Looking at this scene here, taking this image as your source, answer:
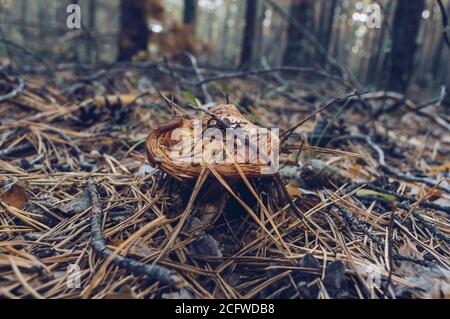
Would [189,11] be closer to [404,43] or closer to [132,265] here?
[404,43]

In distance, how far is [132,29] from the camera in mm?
4309

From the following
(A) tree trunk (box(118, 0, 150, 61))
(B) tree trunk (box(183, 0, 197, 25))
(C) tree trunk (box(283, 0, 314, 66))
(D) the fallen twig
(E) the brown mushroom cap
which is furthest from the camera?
(B) tree trunk (box(183, 0, 197, 25))

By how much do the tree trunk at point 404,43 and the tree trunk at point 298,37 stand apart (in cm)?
284

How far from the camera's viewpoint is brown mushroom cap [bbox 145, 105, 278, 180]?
1054mm

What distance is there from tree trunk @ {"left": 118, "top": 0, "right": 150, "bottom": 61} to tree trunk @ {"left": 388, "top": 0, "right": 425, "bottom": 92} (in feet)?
9.32

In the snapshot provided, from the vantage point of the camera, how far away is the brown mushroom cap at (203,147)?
1.05 metres

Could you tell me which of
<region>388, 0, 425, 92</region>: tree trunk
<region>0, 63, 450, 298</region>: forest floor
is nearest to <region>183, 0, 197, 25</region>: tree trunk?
<region>388, 0, 425, 92</region>: tree trunk

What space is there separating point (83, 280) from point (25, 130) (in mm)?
1323

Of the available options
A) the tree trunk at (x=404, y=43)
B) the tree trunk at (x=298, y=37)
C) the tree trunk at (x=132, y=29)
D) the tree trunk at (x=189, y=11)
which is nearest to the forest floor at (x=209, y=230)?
the tree trunk at (x=404, y=43)

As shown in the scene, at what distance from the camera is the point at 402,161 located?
2207 mm

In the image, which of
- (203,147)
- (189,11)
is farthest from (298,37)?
(203,147)

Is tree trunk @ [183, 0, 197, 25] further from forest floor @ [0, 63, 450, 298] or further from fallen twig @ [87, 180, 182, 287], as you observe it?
fallen twig @ [87, 180, 182, 287]

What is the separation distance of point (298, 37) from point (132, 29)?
3.58 m
